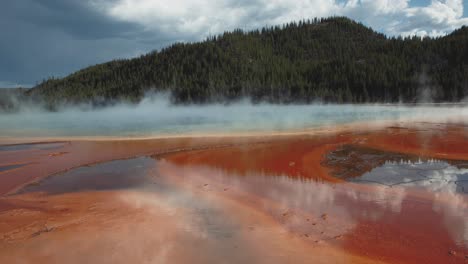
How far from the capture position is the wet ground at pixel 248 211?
5.33m

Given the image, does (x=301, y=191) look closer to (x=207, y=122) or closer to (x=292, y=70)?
(x=207, y=122)

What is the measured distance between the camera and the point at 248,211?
7.11 metres

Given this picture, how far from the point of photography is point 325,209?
7.02 m

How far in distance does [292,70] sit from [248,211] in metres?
97.6

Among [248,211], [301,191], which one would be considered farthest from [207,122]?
[248,211]

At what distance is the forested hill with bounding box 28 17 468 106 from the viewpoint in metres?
75.6

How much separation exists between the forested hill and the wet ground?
65089mm

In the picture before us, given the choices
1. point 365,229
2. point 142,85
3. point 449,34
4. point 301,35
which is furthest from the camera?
point 301,35

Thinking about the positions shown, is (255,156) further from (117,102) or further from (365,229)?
(117,102)

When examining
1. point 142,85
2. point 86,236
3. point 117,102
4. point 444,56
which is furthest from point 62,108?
point 86,236

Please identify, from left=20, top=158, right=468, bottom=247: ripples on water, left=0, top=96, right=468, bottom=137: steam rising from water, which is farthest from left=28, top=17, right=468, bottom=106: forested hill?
left=20, top=158, right=468, bottom=247: ripples on water

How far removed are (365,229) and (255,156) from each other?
713 centimetres

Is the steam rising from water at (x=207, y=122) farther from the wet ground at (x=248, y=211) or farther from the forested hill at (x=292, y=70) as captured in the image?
the forested hill at (x=292, y=70)

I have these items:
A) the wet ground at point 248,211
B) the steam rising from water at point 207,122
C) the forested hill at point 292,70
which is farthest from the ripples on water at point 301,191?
the forested hill at point 292,70
